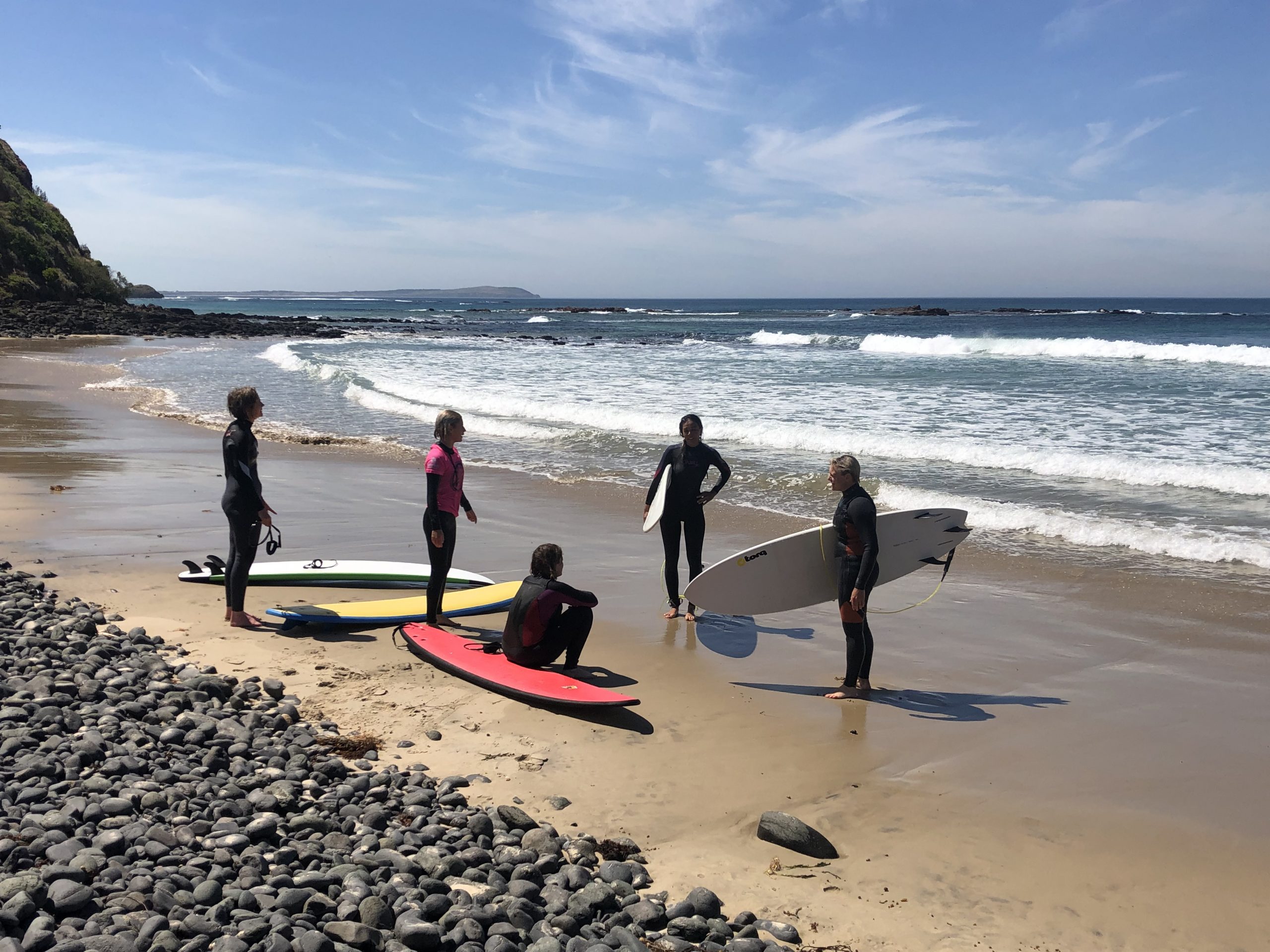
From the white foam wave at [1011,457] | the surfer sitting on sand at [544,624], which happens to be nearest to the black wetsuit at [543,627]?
the surfer sitting on sand at [544,624]

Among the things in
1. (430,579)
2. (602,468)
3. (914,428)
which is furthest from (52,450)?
(914,428)

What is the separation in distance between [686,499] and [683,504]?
0.15 ft

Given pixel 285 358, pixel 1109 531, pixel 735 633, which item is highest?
pixel 285 358

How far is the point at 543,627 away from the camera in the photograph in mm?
5539

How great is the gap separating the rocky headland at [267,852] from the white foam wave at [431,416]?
12.2 metres

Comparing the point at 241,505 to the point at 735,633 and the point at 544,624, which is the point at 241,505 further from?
the point at 735,633

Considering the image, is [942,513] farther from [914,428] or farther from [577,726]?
[914,428]

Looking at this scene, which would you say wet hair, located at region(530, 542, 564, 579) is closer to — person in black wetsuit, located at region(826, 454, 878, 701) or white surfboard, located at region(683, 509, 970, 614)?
white surfboard, located at region(683, 509, 970, 614)

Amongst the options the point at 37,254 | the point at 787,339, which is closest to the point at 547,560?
the point at 787,339

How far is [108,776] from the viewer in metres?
3.84

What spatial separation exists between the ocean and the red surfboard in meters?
5.33

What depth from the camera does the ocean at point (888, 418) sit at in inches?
392

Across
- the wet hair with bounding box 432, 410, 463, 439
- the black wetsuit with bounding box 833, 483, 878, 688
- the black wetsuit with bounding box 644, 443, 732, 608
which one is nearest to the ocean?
the black wetsuit with bounding box 644, 443, 732, 608

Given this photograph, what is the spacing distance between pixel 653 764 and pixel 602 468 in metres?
9.02
